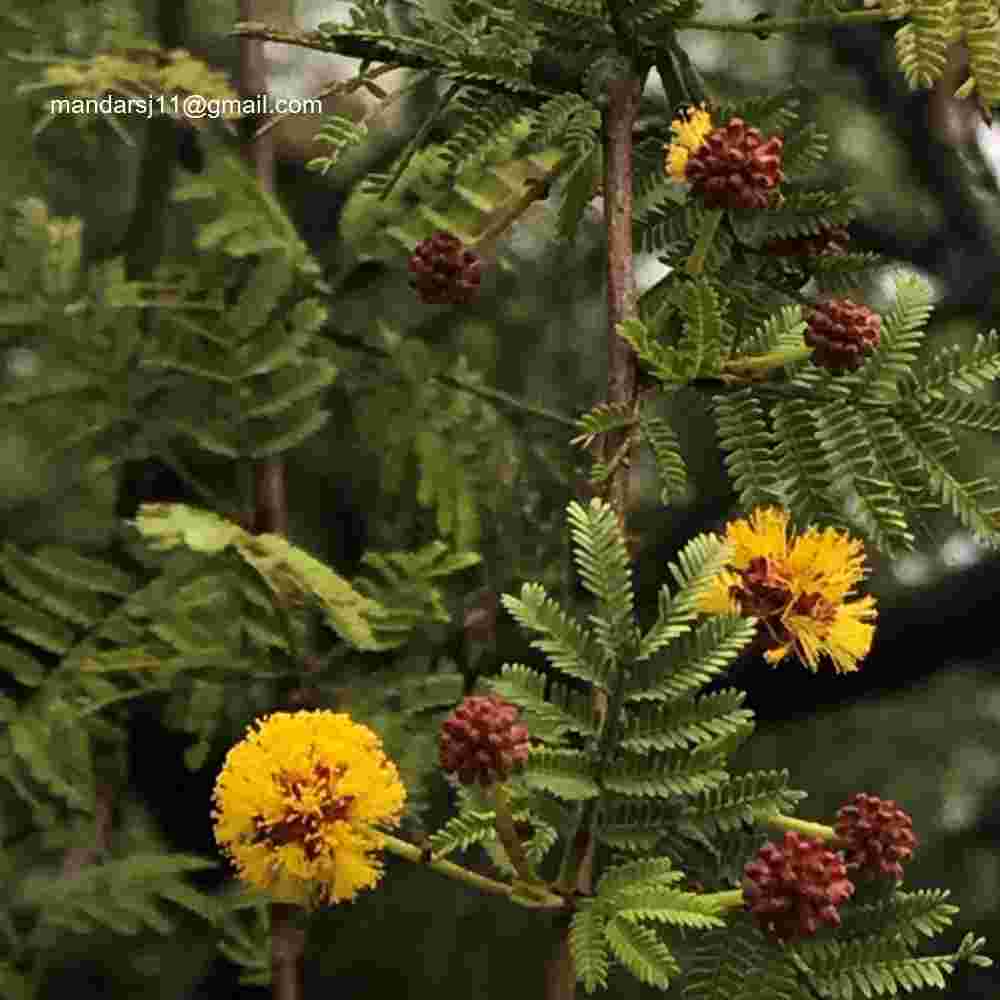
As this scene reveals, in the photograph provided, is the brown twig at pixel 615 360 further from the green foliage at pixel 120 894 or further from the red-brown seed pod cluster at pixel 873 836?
the green foliage at pixel 120 894

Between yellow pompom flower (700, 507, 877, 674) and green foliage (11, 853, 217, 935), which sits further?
green foliage (11, 853, 217, 935)

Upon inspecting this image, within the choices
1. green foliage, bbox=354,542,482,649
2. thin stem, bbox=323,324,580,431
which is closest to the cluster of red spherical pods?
green foliage, bbox=354,542,482,649

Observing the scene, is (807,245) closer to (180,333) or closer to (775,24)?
(775,24)

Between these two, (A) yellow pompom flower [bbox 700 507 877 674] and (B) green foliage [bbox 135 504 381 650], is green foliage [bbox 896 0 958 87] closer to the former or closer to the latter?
(A) yellow pompom flower [bbox 700 507 877 674]

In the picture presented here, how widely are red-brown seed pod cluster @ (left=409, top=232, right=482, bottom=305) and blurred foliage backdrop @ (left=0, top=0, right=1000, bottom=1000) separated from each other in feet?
0.85

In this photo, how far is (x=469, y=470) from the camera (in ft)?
2.92

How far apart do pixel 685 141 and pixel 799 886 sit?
0.17 metres

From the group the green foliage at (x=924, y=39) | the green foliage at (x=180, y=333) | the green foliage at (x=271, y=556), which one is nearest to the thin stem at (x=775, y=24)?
the green foliage at (x=924, y=39)

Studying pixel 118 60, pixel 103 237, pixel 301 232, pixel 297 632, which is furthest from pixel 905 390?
pixel 103 237

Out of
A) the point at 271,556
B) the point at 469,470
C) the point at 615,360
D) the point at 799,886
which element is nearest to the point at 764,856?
the point at 799,886

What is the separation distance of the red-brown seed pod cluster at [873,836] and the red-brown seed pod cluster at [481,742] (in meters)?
0.08

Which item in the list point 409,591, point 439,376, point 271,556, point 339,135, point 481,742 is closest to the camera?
point 481,742

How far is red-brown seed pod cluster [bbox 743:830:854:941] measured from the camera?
→ 1.28 feet

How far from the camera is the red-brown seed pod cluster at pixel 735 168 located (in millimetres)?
438
